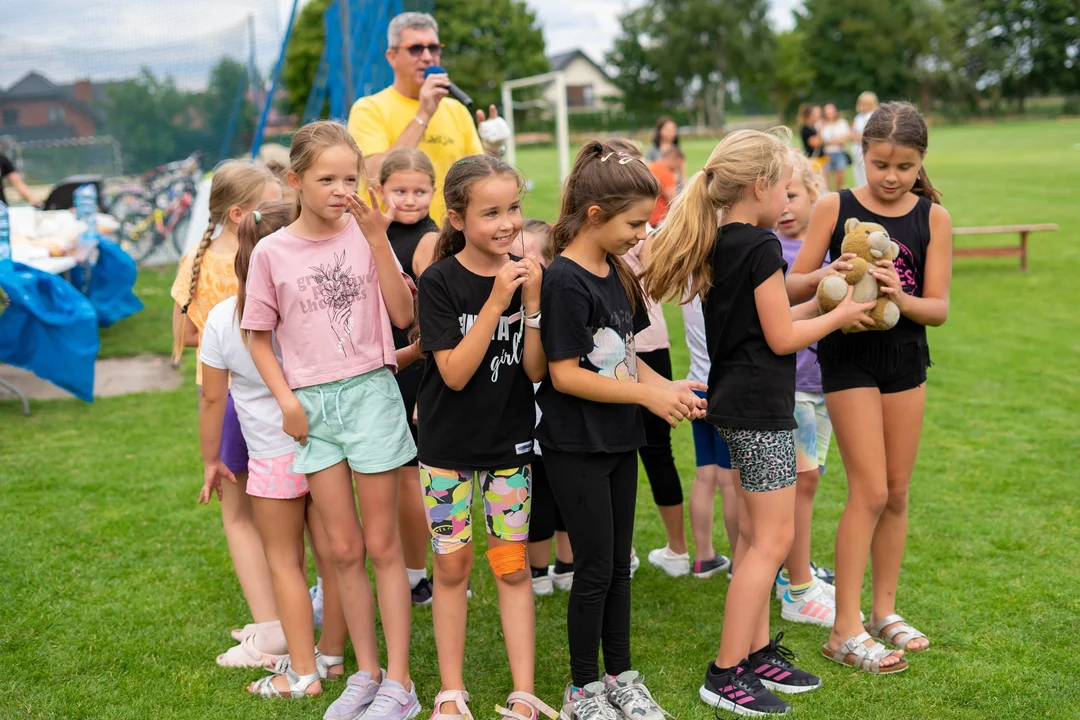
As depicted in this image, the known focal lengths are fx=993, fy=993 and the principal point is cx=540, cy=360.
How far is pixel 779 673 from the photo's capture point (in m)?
3.01

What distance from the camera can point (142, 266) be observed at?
12609mm

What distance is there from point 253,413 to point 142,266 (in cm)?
1053

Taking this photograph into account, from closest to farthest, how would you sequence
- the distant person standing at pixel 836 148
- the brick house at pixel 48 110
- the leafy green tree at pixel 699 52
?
the brick house at pixel 48 110 → the distant person standing at pixel 836 148 → the leafy green tree at pixel 699 52

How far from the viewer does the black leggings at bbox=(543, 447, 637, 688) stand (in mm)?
2707

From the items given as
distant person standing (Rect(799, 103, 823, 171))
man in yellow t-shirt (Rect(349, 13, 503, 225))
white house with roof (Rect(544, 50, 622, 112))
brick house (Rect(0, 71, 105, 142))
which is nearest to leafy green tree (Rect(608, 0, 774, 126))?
white house with roof (Rect(544, 50, 622, 112))

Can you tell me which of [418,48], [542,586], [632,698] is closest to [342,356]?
[632,698]

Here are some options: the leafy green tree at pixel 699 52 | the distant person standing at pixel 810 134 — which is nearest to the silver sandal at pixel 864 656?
the distant person standing at pixel 810 134

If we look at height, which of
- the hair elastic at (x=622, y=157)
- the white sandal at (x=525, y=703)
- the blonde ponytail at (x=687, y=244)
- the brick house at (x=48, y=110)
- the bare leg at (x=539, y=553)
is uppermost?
the brick house at (x=48, y=110)

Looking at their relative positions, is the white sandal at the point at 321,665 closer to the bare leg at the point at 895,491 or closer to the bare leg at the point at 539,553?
the bare leg at the point at 539,553

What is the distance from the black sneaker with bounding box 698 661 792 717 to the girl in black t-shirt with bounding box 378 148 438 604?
1058 millimetres

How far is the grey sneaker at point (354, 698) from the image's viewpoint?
2.90 metres

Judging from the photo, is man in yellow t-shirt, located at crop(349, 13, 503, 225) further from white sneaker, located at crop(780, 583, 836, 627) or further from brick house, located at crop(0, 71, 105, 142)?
brick house, located at crop(0, 71, 105, 142)

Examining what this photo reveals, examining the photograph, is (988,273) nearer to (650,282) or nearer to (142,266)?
(650,282)

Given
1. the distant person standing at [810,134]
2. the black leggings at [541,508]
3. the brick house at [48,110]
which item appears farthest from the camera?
the distant person standing at [810,134]
